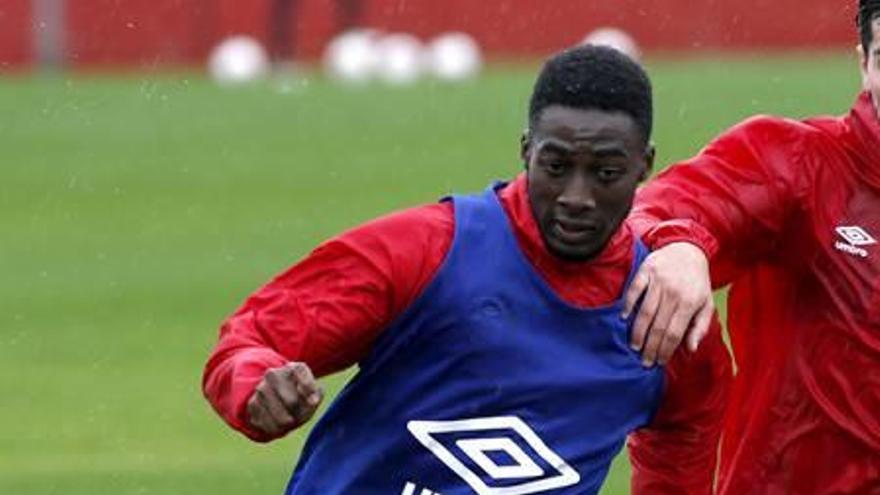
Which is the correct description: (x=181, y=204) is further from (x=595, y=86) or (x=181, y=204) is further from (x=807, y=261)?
(x=595, y=86)

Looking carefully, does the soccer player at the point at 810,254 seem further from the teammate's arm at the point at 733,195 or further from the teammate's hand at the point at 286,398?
the teammate's hand at the point at 286,398

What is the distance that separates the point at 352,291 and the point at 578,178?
59 centimetres

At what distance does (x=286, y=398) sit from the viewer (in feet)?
19.0

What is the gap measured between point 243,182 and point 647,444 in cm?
1852

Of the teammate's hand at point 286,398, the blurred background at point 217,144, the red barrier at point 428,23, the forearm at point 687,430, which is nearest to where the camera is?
the teammate's hand at point 286,398

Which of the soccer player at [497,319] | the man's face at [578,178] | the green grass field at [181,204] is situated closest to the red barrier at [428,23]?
the green grass field at [181,204]

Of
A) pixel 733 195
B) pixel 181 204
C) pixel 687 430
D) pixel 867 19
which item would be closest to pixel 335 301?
pixel 687 430

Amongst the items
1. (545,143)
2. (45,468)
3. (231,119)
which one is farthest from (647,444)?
(231,119)

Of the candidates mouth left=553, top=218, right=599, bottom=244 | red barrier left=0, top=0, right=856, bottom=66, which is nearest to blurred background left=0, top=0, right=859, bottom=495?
red barrier left=0, top=0, right=856, bottom=66

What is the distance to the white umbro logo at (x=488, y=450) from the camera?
658cm

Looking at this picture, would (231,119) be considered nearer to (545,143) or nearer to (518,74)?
(518,74)

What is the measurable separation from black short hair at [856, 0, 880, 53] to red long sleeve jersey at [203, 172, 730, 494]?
94 cm

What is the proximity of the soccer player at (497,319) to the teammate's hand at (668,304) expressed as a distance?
5cm

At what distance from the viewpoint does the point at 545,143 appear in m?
6.51
